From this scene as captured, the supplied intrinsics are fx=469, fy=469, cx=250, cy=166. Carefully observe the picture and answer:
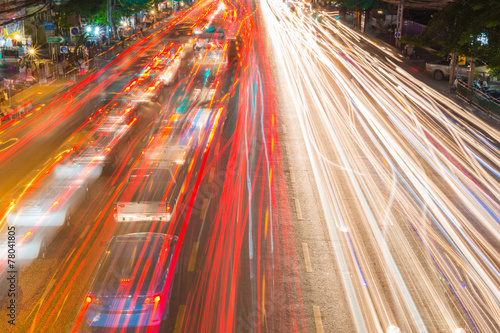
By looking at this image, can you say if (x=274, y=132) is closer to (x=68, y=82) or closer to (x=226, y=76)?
(x=226, y=76)

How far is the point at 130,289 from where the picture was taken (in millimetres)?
9930

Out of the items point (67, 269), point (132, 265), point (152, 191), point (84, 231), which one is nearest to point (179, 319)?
point (132, 265)

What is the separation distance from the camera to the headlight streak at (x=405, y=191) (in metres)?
11.2

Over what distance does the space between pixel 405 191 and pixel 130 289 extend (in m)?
11.4

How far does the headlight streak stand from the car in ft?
14.5

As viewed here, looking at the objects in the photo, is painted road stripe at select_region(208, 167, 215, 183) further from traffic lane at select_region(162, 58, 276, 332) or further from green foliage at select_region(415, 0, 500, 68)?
green foliage at select_region(415, 0, 500, 68)

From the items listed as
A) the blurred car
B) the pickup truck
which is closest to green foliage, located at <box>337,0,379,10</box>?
the pickup truck

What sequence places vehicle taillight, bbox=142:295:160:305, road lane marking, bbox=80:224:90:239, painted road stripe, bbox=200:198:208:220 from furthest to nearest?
painted road stripe, bbox=200:198:208:220 < road lane marking, bbox=80:224:90:239 < vehicle taillight, bbox=142:295:160:305

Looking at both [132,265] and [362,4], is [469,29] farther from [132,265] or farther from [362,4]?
[362,4]

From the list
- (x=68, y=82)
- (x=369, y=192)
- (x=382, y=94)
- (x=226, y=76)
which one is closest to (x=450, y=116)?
(x=382, y=94)

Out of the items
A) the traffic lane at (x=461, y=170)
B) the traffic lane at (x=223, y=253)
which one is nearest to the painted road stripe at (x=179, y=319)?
the traffic lane at (x=223, y=253)

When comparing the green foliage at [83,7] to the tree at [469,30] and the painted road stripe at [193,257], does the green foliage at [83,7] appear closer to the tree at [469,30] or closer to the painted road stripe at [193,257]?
the tree at [469,30]

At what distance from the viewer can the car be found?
9.71m

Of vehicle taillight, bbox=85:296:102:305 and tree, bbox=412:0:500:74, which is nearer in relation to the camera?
vehicle taillight, bbox=85:296:102:305
